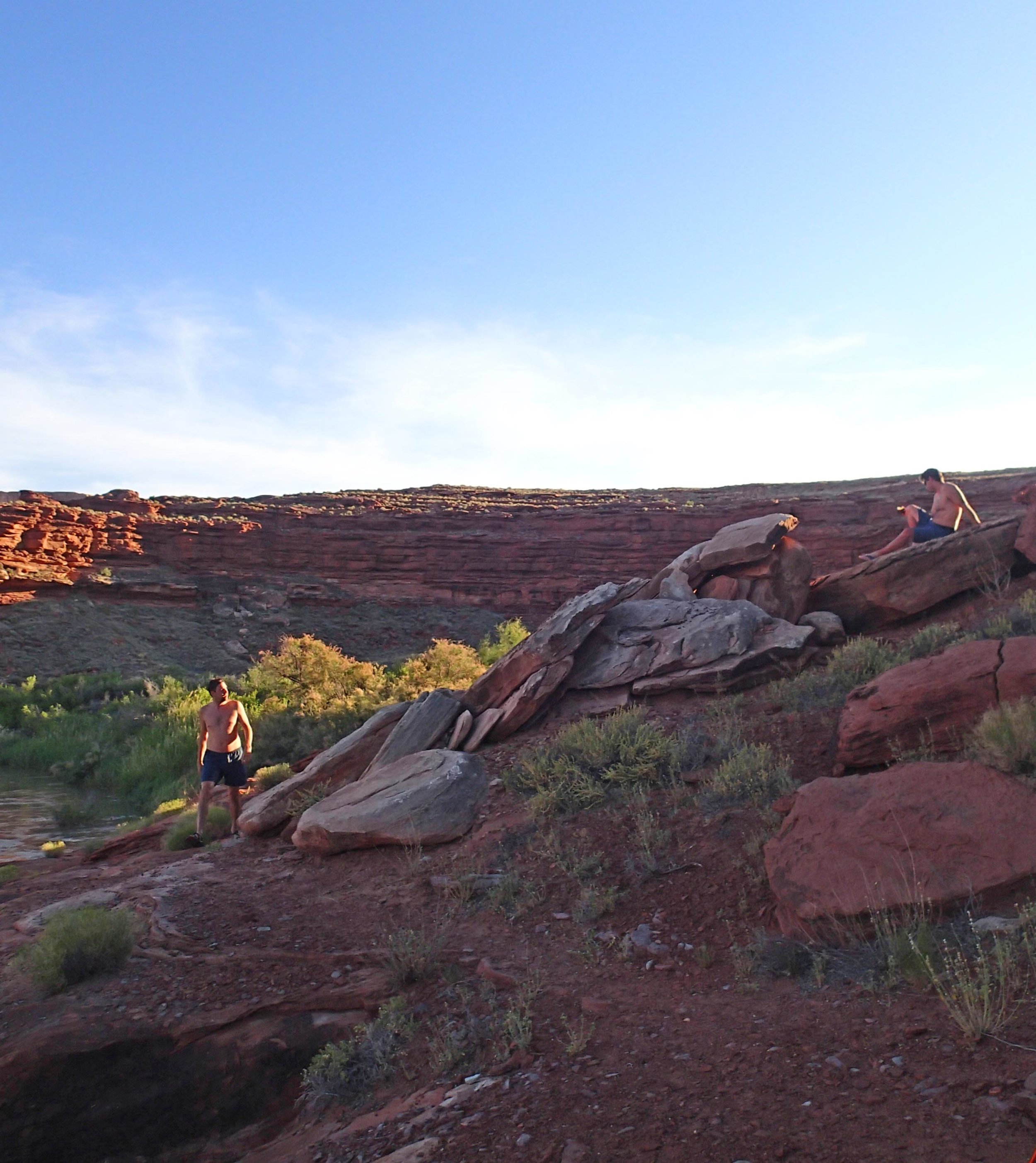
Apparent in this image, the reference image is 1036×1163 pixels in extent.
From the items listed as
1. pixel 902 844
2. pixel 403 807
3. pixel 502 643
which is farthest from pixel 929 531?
pixel 502 643

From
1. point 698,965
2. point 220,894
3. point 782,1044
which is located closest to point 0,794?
point 220,894

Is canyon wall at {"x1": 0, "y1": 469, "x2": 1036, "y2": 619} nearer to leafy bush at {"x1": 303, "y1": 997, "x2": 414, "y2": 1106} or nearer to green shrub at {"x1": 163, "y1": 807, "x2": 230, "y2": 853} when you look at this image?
green shrub at {"x1": 163, "y1": 807, "x2": 230, "y2": 853}

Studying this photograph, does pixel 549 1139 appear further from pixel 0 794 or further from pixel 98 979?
pixel 0 794

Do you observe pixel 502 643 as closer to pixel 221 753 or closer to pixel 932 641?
pixel 221 753

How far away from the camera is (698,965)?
503 cm

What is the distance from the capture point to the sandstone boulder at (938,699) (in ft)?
20.6

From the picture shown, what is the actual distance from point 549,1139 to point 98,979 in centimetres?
338

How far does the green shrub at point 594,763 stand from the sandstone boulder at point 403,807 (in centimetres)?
49

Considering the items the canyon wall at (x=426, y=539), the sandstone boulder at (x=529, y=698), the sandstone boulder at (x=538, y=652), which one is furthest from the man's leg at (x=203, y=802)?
the canyon wall at (x=426, y=539)

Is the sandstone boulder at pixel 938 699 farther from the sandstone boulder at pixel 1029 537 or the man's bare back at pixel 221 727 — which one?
the man's bare back at pixel 221 727

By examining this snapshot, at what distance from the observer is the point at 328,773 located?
9.42 metres

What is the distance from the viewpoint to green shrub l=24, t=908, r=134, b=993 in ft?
17.2

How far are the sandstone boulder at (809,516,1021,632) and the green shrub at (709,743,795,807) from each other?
4276 millimetres

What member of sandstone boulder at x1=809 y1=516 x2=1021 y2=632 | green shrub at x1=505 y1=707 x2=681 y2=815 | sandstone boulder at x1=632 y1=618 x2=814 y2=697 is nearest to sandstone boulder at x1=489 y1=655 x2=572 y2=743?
green shrub at x1=505 y1=707 x2=681 y2=815
